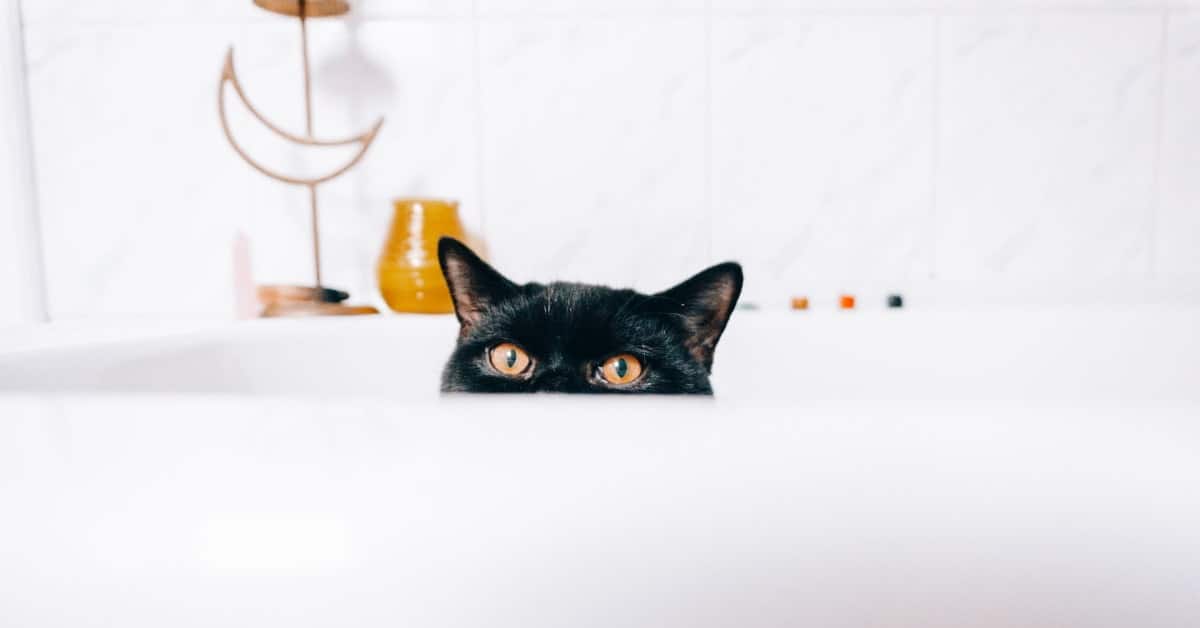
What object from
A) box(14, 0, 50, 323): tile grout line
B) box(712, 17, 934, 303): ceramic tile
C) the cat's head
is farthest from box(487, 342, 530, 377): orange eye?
box(14, 0, 50, 323): tile grout line

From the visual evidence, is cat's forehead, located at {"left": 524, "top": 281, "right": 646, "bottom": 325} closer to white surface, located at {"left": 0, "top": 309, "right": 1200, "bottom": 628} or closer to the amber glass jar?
the amber glass jar

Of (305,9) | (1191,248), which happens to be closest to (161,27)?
(305,9)

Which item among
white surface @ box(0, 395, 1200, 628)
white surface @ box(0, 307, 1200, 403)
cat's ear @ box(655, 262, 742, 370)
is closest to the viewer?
white surface @ box(0, 395, 1200, 628)

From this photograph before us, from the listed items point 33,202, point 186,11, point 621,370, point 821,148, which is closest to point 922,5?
point 821,148

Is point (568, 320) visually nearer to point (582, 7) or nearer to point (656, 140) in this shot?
point (656, 140)

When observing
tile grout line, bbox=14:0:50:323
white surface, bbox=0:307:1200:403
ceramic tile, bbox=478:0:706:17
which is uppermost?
ceramic tile, bbox=478:0:706:17

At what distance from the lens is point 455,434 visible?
0.74 feet

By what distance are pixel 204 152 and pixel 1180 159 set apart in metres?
1.86

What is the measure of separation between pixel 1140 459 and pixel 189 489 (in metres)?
0.32

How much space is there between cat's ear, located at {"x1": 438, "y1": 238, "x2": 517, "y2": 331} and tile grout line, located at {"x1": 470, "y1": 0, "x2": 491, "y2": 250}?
409 mm

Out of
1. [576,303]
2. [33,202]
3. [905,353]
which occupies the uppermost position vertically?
[33,202]

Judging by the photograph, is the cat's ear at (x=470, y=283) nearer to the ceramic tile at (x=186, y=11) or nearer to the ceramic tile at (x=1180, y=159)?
the ceramic tile at (x=186, y=11)

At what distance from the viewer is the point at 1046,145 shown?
1124 millimetres

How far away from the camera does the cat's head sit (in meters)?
0.72
